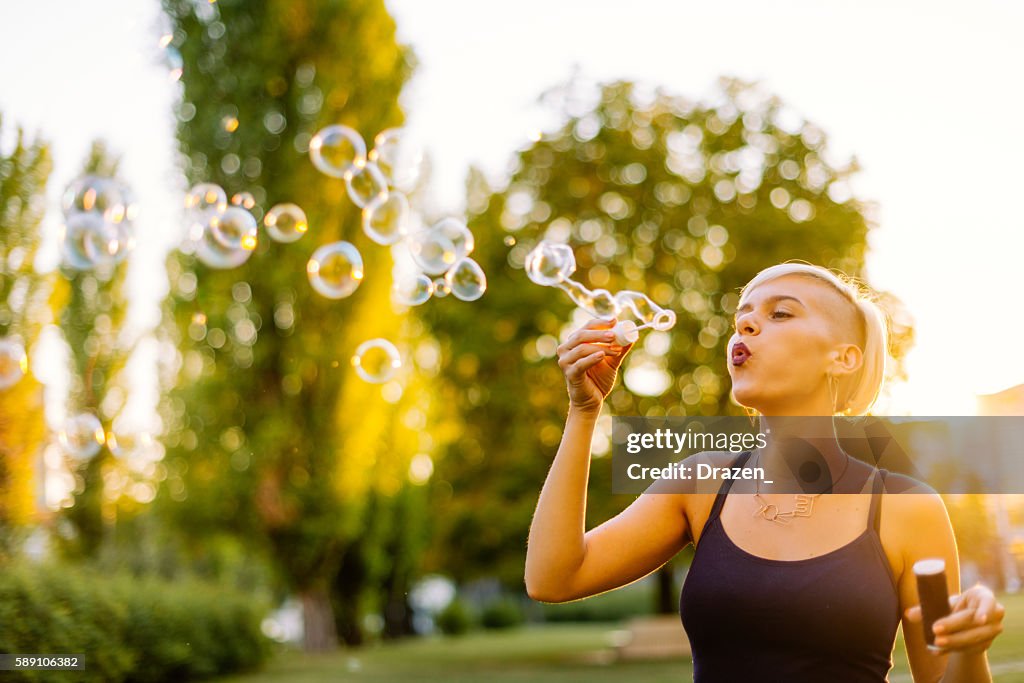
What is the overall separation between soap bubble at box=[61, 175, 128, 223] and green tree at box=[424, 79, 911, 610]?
10.5 meters

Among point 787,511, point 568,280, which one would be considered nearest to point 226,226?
point 568,280

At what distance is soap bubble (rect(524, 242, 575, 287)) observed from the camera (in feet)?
12.9

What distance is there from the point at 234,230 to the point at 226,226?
5cm

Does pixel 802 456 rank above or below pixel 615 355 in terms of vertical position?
below

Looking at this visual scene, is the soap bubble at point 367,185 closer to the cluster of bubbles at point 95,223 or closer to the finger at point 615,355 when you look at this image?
the cluster of bubbles at point 95,223

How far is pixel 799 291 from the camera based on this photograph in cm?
178

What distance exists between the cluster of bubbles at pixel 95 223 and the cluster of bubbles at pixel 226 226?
16.0 inches

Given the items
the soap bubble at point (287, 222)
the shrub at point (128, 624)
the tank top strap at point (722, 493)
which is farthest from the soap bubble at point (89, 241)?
the tank top strap at point (722, 493)

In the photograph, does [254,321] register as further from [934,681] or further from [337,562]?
[934,681]

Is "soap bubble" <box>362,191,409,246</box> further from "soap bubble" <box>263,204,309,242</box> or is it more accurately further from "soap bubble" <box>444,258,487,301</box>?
"soap bubble" <box>444,258,487,301</box>

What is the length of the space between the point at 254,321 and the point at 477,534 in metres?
5.29

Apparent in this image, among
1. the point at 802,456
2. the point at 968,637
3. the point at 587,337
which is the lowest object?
the point at 968,637

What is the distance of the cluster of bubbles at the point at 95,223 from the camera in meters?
5.77

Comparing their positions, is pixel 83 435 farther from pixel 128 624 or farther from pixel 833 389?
pixel 128 624
